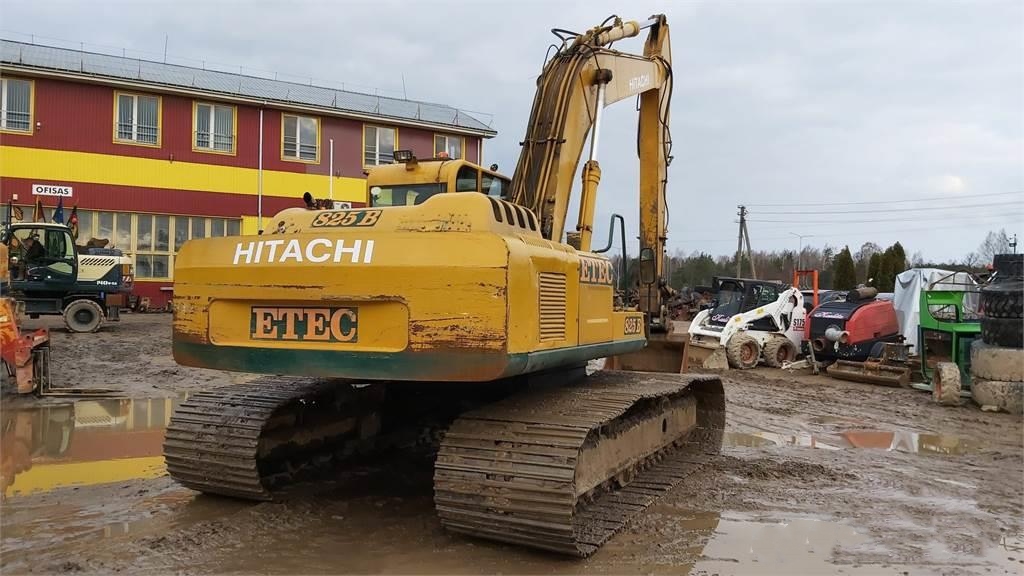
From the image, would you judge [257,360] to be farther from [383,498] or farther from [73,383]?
[73,383]

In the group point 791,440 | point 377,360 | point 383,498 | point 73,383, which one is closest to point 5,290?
point 73,383

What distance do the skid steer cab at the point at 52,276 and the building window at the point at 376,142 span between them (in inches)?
417

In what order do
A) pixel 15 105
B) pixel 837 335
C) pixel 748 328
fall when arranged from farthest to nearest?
1. pixel 15 105
2. pixel 748 328
3. pixel 837 335

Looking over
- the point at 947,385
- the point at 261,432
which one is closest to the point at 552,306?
the point at 261,432

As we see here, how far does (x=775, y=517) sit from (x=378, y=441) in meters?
3.28

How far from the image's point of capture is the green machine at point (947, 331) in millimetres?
12133

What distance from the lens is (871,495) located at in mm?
6203

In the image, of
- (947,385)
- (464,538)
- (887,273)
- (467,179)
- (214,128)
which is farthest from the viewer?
(887,273)

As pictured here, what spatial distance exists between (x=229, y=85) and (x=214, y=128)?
232 cm

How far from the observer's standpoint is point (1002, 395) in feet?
35.0

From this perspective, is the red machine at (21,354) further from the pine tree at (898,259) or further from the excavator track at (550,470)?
the pine tree at (898,259)

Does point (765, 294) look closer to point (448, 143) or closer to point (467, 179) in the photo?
point (467, 179)

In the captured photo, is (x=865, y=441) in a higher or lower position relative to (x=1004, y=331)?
lower

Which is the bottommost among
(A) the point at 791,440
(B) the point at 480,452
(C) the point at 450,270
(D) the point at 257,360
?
(A) the point at 791,440
